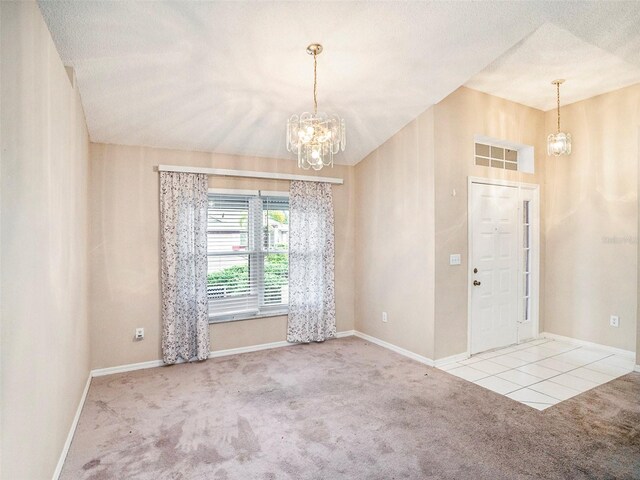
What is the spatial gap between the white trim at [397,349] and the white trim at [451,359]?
0.07 m

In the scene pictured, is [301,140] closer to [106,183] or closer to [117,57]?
[117,57]

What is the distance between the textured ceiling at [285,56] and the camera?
2.31 m

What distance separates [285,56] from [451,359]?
3.41 metres

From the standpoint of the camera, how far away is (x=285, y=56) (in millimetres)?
2762

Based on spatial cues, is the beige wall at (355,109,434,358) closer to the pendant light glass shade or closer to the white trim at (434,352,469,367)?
the white trim at (434,352,469,367)

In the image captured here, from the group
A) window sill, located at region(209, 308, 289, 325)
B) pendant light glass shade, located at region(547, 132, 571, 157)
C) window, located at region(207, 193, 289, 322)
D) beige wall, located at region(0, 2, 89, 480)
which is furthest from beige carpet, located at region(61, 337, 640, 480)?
pendant light glass shade, located at region(547, 132, 571, 157)

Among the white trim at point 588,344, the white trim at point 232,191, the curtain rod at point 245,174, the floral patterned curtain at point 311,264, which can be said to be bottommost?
the white trim at point 588,344

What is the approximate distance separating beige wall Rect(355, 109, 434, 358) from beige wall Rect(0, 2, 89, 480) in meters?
3.21

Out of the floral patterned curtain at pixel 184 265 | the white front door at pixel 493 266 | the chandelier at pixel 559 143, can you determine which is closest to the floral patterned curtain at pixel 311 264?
the floral patterned curtain at pixel 184 265

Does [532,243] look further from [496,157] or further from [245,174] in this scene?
[245,174]

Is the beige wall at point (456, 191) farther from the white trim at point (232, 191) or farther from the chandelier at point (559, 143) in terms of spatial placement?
the white trim at point (232, 191)

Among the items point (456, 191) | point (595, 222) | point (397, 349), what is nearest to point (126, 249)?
point (397, 349)

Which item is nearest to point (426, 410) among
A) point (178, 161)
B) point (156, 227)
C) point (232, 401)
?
point (232, 401)

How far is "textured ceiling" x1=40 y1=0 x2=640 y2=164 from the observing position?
7.58ft
